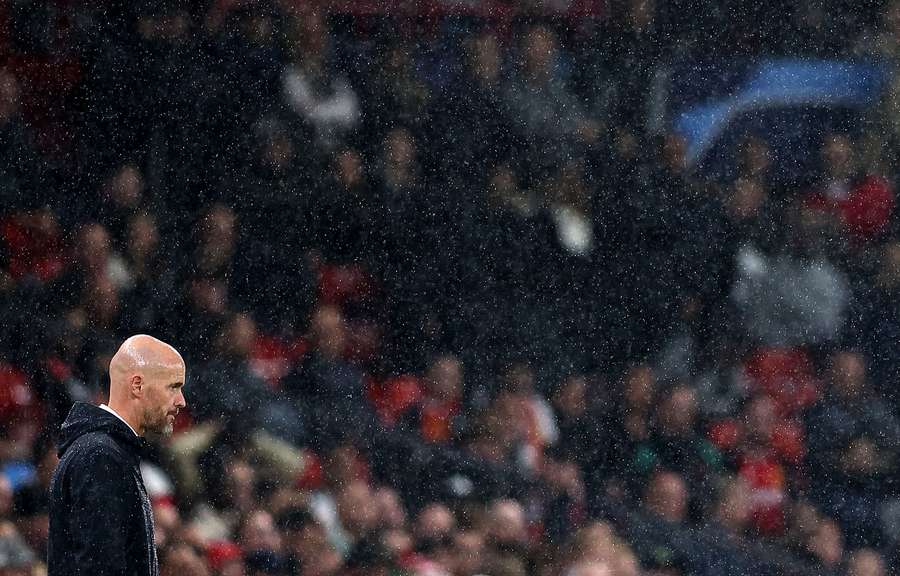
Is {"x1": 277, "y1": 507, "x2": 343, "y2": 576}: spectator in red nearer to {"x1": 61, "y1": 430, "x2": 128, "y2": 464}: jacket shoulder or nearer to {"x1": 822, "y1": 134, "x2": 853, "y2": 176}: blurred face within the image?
{"x1": 61, "y1": 430, "x2": 128, "y2": 464}: jacket shoulder

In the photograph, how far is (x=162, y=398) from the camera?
5.22 ft

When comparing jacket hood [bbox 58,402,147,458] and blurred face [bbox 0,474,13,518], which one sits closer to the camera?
jacket hood [bbox 58,402,147,458]

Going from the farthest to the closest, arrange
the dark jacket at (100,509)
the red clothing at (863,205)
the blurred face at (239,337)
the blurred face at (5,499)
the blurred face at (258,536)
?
the red clothing at (863,205), the blurred face at (239,337), the blurred face at (258,536), the blurred face at (5,499), the dark jacket at (100,509)

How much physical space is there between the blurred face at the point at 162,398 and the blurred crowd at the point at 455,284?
109cm

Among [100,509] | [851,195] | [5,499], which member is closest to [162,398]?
[100,509]

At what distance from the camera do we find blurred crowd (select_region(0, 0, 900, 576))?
2846 mm

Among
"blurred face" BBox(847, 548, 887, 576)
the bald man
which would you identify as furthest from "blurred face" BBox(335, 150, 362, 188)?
the bald man

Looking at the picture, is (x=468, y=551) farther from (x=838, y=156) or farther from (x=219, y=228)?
(x=838, y=156)

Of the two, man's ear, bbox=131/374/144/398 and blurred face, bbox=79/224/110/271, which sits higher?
blurred face, bbox=79/224/110/271

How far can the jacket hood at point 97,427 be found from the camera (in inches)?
62.1

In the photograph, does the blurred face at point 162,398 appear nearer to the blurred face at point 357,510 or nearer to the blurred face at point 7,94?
the blurred face at point 357,510

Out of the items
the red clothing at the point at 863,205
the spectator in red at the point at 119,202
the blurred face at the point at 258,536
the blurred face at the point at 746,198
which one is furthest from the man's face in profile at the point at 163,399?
the red clothing at the point at 863,205

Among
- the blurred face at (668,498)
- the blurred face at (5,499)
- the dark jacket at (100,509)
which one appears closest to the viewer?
the dark jacket at (100,509)

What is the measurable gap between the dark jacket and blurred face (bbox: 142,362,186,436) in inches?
1.1
